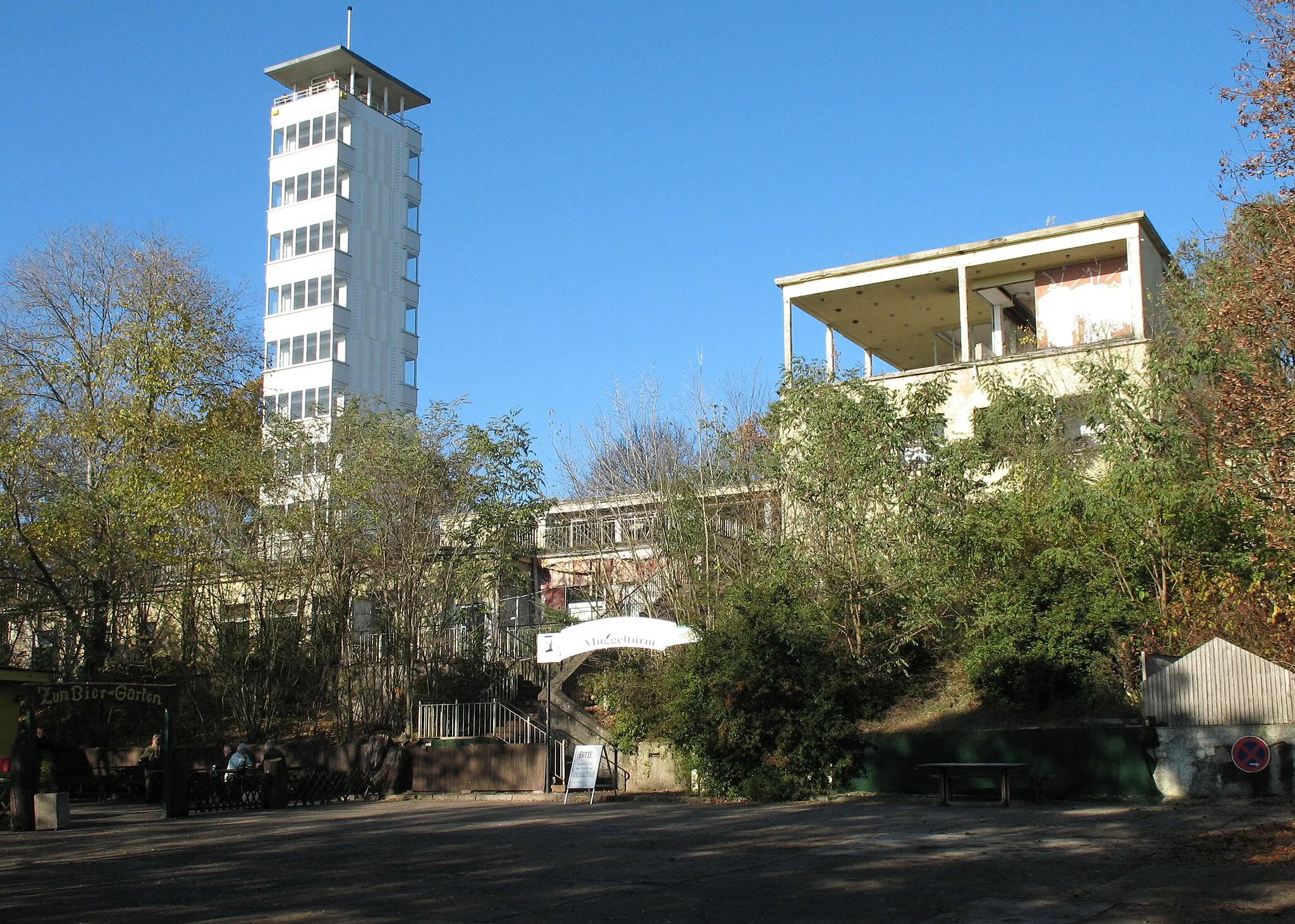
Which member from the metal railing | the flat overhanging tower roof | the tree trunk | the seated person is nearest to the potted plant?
the tree trunk

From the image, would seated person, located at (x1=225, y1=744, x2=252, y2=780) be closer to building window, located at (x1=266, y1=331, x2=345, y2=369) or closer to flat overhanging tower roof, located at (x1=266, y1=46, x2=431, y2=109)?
building window, located at (x1=266, y1=331, x2=345, y2=369)

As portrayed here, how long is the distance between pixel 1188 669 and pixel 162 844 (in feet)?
44.0

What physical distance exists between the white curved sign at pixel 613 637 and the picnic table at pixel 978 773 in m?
4.42

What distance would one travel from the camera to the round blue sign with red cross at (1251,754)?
1436cm

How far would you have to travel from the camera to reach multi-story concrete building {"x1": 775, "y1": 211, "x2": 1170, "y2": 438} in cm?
2752

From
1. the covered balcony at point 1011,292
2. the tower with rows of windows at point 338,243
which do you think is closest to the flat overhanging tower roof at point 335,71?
the tower with rows of windows at point 338,243

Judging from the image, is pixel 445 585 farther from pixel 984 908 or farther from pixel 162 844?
pixel 984 908

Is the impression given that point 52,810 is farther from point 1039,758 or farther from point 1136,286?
point 1136,286

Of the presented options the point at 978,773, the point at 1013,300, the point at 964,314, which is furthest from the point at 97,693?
the point at 1013,300

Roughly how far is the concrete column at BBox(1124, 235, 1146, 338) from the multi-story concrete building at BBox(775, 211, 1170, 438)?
25mm

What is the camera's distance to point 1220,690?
15.0 m

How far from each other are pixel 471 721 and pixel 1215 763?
548 inches

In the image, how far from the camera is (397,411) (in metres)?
28.7

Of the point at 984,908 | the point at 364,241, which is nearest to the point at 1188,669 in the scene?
the point at 984,908
